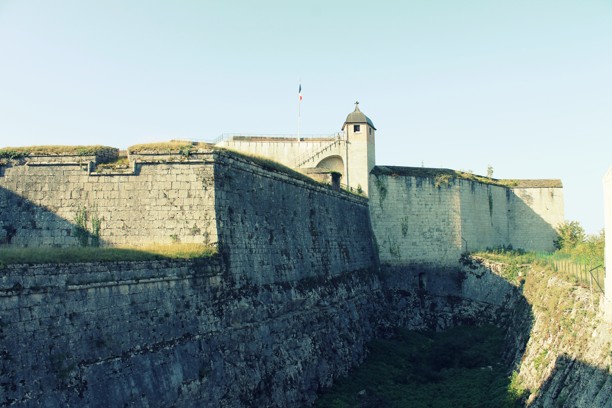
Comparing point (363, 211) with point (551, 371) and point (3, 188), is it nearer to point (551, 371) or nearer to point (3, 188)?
point (551, 371)

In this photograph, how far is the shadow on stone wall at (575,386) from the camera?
16.1 meters

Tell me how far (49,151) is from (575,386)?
19.5m

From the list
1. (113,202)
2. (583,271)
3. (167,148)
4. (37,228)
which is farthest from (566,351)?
(37,228)

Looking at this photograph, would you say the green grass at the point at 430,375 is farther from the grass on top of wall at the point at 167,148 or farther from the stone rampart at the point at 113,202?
the grass on top of wall at the point at 167,148

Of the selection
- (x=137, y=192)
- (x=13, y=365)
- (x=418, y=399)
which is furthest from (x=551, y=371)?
(x=13, y=365)

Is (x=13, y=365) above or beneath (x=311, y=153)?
beneath

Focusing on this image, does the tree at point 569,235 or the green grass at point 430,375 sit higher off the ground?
the tree at point 569,235

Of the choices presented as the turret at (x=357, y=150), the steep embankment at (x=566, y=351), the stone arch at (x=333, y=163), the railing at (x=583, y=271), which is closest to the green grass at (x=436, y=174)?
the turret at (x=357, y=150)

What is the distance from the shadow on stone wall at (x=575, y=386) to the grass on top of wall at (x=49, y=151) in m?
17.9

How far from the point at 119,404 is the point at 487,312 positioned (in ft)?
96.2

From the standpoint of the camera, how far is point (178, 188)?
69.3 feet

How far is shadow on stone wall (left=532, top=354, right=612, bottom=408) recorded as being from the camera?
1608 cm

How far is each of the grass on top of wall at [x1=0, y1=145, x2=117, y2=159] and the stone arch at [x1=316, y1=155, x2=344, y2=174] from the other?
22.0 metres

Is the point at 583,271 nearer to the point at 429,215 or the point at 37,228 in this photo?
the point at 429,215
